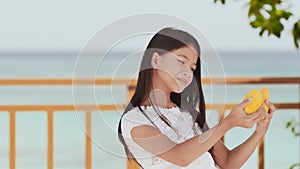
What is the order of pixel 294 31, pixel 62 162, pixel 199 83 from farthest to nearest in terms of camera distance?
pixel 62 162 < pixel 199 83 < pixel 294 31

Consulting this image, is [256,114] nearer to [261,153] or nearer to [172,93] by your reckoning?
[172,93]

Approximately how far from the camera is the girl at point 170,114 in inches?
86.2

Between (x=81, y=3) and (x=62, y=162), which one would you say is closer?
(x=62, y=162)

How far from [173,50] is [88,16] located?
39.7ft

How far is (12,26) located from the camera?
14.8 metres

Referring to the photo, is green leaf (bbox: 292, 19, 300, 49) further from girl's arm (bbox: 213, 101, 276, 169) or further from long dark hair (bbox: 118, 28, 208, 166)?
girl's arm (bbox: 213, 101, 276, 169)

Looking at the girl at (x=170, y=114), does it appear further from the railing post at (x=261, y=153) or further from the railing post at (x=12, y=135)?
the railing post at (x=12, y=135)

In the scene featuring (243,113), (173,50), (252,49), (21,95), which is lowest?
(243,113)

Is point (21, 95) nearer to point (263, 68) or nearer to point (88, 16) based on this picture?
point (88, 16)

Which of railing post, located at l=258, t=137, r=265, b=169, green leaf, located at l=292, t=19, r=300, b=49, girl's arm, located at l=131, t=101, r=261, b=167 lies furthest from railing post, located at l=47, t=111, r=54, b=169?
green leaf, located at l=292, t=19, r=300, b=49

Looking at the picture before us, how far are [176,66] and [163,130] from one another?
0.20 metres

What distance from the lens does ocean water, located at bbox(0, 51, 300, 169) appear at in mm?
2221

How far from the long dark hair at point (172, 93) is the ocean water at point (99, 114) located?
0.03 metres

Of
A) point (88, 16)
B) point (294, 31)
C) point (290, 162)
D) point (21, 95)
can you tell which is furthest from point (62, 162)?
point (294, 31)
